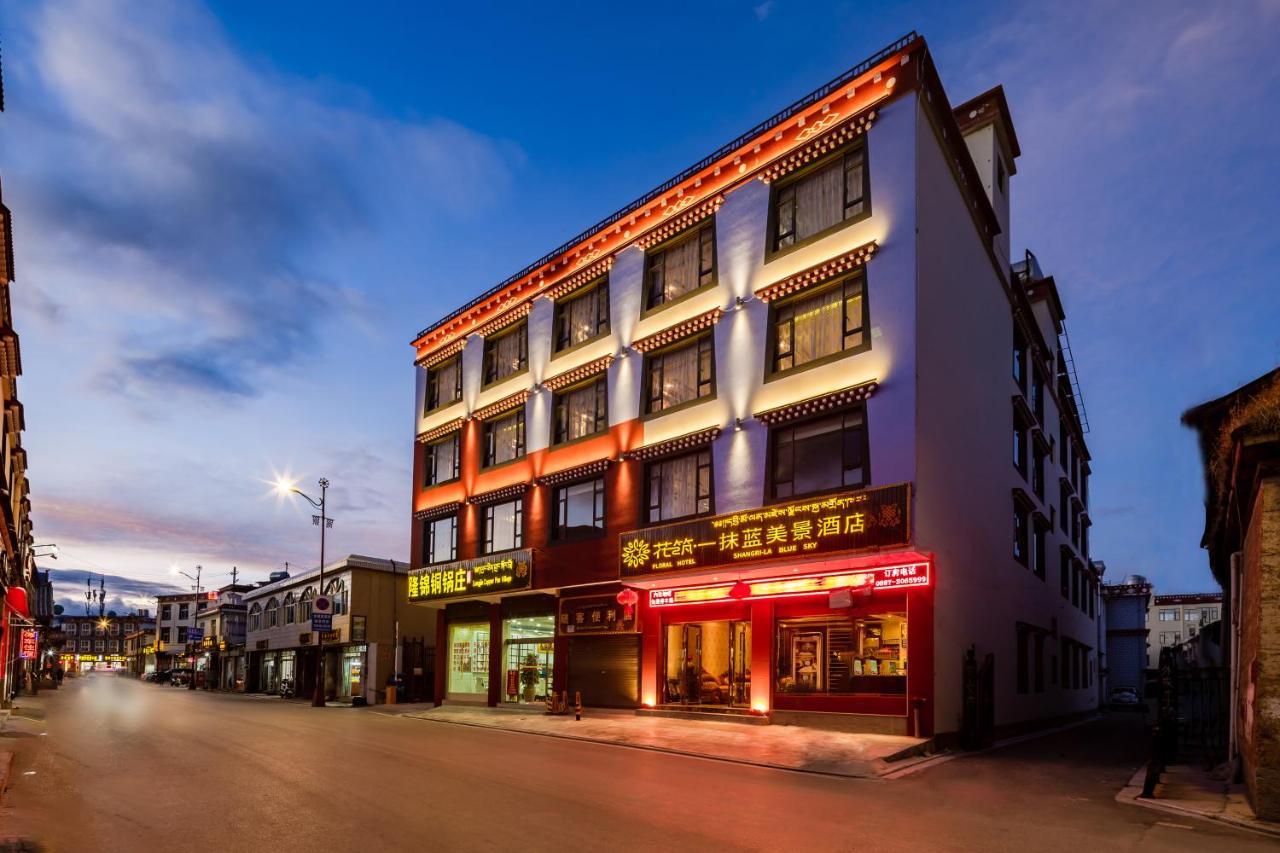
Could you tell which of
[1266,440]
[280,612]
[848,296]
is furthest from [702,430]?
[280,612]

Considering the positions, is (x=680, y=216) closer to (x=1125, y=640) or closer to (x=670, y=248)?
(x=670, y=248)

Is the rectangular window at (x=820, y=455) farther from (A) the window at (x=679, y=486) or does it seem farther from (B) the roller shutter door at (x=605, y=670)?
(B) the roller shutter door at (x=605, y=670)

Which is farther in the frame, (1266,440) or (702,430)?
(702,430)

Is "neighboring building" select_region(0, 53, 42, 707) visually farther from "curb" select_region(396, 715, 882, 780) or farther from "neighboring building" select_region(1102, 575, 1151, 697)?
"neighboring building" select_region(1102, 575, 1151, 697)

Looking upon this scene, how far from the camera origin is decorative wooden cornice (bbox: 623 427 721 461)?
86.2 ft

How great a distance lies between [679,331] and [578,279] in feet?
21.5

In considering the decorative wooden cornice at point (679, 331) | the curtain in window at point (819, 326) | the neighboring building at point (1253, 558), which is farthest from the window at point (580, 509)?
the neighboring building at point (1253, 558)

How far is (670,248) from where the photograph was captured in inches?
1170

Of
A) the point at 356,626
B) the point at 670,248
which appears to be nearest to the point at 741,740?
the point at 670,248

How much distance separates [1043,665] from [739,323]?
18570 millimetres

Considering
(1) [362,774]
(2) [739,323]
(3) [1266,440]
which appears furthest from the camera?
(2) [739,323]

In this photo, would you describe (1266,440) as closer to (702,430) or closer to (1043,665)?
(702,430)

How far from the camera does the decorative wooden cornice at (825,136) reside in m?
23.7

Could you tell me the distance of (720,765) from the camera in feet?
57.8
